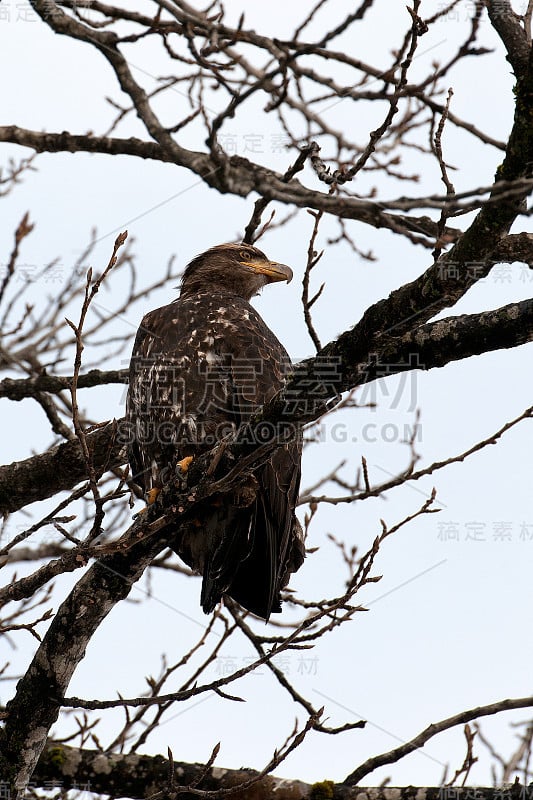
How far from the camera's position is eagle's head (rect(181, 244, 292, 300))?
6883 mm

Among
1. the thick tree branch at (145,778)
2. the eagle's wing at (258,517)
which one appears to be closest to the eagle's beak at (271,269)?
the eagle's wing at (258,517)

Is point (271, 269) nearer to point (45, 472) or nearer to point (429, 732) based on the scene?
point (45, 472)

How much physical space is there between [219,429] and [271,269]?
7.11 ft

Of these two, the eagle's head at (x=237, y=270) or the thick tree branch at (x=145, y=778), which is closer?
the thick tree branch at (x=145, y=778)

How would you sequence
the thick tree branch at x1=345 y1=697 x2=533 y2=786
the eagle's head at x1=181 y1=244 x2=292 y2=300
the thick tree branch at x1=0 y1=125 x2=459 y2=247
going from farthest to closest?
1. the eagle's head at x1=181 y1=244 x2=292 y2=300
2. the thick tree branch at x1=345 y1=697 x2=533 y2=786
3. the thick tree branch at x1=0 y1=125 x2=459 y2=247

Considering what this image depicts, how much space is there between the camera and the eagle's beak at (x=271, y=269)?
693 centimetres

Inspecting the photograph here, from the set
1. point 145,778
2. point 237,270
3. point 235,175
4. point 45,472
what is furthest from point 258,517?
point 237,270

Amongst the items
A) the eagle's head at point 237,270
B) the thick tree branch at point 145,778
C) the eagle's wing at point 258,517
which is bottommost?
the thick tree branch at point 145,778

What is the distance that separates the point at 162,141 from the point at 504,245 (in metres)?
1.72

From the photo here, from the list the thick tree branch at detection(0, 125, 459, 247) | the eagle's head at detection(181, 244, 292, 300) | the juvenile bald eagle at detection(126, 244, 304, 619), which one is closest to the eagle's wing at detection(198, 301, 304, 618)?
the juvenile bald eagle at detection(126, 244, 304, 619)

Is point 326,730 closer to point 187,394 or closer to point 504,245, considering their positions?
point 187,394

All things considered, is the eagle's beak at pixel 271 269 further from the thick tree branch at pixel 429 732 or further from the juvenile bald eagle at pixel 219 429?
the thick tree branch at pixel 429 732

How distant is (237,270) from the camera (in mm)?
6910

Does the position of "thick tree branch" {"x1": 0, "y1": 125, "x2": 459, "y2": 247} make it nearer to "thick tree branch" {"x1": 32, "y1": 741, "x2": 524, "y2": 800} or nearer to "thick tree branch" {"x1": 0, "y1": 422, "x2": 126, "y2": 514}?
"thick tree branch" {"x1": 0, "y1": 422, "x2": 126, "y2": 514}
